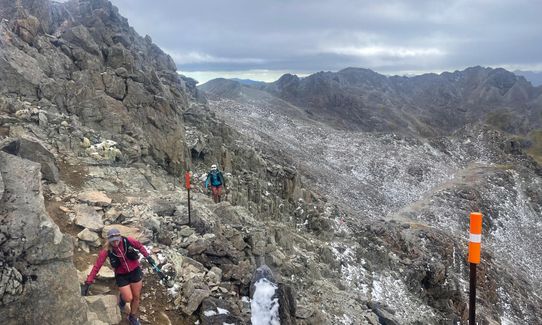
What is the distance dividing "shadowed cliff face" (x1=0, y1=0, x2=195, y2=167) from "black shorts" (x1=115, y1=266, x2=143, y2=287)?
37.3 ft

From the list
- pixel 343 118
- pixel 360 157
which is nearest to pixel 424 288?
pixel 360 157

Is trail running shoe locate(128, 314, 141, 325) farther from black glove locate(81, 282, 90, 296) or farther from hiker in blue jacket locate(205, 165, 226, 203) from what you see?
hiker in blue jacket locate(205, 165, 226, 203)

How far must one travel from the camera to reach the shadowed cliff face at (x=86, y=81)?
761 inches

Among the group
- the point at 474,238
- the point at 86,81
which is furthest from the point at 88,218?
the point at 86,81

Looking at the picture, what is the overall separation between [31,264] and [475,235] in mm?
7489

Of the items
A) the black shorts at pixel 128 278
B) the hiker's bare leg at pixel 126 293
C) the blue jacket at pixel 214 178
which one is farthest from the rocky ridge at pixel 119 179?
the blue jacket at pixel 214 178

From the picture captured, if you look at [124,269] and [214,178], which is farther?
[214,178]

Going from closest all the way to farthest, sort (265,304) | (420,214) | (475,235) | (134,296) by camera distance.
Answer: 1. (475,235)
2. (134,296)
3. (265,304)
4. (420,214)

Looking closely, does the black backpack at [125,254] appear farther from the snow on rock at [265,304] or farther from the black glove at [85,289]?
the snow on rock at [265,304]

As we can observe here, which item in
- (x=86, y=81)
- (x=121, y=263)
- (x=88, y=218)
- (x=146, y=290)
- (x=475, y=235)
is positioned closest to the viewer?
(x=475, y=235)

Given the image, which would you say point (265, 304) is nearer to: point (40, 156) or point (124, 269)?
point (124, 269)

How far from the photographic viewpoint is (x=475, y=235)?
6.59 m

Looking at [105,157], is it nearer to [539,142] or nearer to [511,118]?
[539,142]

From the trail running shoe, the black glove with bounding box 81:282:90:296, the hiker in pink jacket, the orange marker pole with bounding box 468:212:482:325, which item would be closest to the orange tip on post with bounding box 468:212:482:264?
the orange marker pole with bounding box 468:212:482:325
